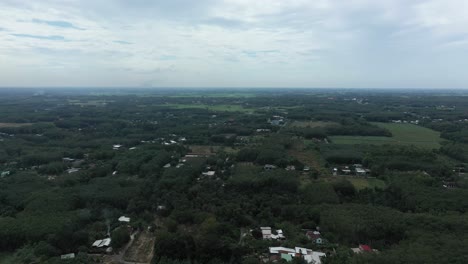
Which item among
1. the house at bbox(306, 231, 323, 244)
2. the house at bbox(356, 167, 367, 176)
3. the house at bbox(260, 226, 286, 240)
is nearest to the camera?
the house at bbox(306, 231, 323, 244)

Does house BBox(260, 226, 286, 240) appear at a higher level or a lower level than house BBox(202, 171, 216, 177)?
lower

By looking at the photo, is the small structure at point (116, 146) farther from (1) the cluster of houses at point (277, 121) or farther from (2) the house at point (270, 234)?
(1) the cluster of houses at point (277, 121)

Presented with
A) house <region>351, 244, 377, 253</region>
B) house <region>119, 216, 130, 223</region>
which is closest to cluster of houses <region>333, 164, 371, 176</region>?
house <region>351, 244, 377, 253</region>

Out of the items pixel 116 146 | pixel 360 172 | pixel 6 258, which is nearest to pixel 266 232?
pixel 6 258

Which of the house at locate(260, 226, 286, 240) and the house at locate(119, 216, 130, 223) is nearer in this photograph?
the house at locate(260, 226, 286, 240)

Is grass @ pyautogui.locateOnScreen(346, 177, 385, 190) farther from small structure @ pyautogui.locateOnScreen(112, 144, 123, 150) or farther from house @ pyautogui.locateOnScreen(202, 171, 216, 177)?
small structure @ pyautogui.locateOnScreen(112, 144, 123, 150)

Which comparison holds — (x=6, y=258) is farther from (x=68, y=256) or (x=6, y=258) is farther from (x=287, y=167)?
(x=287, y=167)

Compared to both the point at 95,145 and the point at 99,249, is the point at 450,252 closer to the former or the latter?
the point at 99,249
